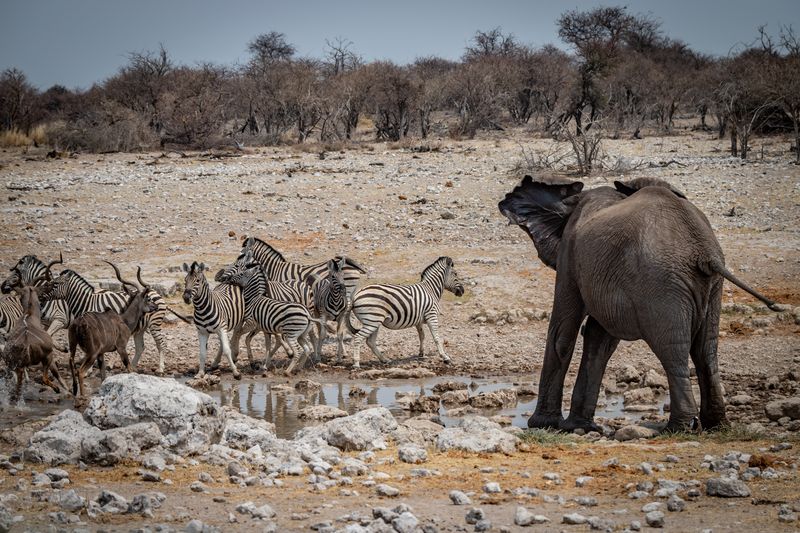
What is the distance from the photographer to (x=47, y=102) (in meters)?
60.5

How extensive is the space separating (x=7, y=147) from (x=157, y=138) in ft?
17.3

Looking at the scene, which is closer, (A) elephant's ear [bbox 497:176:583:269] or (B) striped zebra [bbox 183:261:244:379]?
(A) elephant's ear [bbox 497:176:583:269]

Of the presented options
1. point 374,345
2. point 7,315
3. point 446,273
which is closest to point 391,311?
point 374,345

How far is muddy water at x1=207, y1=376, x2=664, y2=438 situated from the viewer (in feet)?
37.0

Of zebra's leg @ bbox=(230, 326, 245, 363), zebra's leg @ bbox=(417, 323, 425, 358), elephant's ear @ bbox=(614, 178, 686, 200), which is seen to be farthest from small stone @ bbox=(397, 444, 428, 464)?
zebra's leg @ bbox=(230, 326, 245, 363)

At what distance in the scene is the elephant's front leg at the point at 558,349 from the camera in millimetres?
9914

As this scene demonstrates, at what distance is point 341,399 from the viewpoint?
12594 mm

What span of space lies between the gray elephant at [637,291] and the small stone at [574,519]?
257 centimetres

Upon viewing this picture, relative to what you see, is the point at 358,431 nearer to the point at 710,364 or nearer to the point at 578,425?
the point at 578,425

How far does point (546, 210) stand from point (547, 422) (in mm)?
2148

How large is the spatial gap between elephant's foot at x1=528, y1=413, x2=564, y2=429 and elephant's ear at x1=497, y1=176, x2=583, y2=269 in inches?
61.8

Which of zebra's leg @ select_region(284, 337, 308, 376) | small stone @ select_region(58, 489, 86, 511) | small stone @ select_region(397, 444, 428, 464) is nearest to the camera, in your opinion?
small stone @ select_region(58, 489, 86, 511)

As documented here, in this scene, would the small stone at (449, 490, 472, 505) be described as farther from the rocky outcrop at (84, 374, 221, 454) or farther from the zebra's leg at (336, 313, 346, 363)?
the zebra's leg at (336, 313, 346, 363)

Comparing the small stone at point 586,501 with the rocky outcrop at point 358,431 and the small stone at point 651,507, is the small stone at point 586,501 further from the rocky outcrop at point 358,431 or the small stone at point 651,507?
the rocky outcrop at point 358,431
